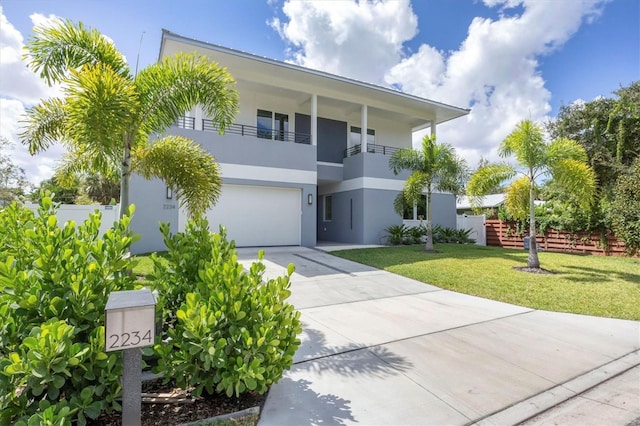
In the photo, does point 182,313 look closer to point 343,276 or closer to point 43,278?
point 43,278

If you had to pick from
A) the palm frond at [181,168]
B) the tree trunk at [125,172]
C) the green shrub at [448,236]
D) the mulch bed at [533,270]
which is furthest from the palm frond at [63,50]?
the green shrub at [448,236]

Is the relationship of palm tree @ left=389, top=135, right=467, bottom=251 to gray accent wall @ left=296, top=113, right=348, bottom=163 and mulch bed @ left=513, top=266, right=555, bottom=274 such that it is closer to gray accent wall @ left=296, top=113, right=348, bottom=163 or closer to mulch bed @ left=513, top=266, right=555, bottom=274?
mulch bed @ left=513, top=266, right=555, bottom=274

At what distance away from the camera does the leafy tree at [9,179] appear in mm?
17023

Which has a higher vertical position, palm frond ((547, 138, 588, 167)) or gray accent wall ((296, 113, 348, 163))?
gray accent wall ((296, 113, 348, 163))

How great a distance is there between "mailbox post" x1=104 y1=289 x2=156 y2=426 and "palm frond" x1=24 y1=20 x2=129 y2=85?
16.1 feet

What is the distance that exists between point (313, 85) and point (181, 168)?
957 centimetres

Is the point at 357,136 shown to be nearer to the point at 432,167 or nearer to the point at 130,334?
the point at 432,167

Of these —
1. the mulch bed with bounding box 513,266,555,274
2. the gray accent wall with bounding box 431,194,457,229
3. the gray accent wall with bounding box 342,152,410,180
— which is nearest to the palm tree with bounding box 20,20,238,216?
the mulch bed with bounding box 513,266,555,274

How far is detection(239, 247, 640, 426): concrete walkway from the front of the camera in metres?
2.73

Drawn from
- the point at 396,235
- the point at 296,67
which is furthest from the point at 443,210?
the point at 296,67

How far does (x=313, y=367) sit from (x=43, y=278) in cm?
258

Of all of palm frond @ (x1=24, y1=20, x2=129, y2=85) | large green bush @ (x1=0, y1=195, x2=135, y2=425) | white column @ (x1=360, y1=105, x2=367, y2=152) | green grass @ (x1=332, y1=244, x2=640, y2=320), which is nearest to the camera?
large green bush @ (x1=0, y1=195, x2=135, y2=425)

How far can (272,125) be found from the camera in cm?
1543

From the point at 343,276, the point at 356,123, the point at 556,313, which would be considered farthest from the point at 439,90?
the point at 556,313
